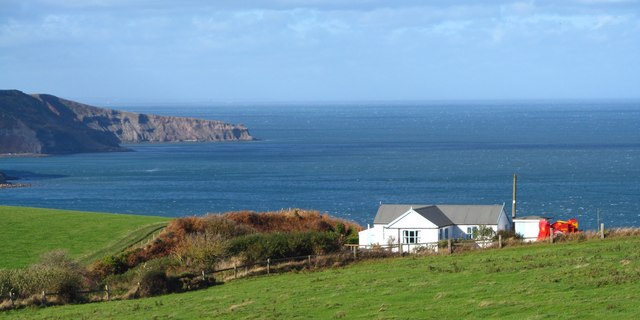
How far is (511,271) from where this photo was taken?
3300cm

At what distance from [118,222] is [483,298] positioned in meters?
40.2

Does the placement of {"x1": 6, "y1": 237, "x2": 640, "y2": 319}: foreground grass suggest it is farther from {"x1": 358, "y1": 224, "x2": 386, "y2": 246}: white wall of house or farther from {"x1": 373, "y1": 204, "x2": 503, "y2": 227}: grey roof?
{"x1": 373, "y1": 204, "x2": 503, "y2": 227}: grey roof

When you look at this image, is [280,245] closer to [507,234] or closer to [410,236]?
[410,236]

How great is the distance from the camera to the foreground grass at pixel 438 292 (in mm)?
26359

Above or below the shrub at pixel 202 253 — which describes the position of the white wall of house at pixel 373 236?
below

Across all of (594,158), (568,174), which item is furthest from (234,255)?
(594,158)

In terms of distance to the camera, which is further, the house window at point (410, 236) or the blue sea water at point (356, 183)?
the blue sea water at point (356, 183)

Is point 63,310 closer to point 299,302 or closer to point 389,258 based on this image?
point 299,302

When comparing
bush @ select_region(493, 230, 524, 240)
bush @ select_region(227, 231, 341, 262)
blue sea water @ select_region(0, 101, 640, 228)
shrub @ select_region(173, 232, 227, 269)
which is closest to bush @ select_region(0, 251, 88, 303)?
shrub @ select_region(173, 232, 227, 269)

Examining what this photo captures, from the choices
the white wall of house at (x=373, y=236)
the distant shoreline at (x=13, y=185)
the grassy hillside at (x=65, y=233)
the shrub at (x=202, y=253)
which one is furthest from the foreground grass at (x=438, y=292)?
the distant shoreline at (x=13, y=185)

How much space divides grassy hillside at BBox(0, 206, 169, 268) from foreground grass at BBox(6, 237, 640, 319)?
17834 mm

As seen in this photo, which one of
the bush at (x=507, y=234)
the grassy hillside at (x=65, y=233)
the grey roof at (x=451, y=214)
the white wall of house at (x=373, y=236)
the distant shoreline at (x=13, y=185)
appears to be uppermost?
the grey roof at (x=451, y=214)

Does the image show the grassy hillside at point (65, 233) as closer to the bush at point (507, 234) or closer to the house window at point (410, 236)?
the house window at point (410, 236)

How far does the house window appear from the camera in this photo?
52.8 m
